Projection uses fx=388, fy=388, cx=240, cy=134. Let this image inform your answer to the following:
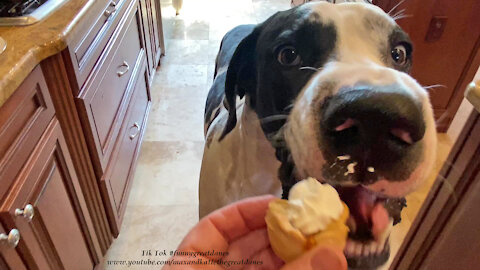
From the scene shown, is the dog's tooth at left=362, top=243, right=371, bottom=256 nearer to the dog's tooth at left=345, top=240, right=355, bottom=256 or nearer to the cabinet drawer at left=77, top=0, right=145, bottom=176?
the dog's tooth at left=345, top=240, right=355, bottom=256

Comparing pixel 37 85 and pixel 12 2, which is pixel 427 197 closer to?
pixel 37 85

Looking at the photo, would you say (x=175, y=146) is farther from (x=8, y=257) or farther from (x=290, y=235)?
Answer: (x=290, y=235)

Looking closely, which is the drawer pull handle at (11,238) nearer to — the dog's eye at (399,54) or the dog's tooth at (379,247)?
the dog's tooth at (379,247)

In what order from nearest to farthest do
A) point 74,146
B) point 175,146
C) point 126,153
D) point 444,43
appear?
point 74,146
point 126,153
point 444,43
point 175,146

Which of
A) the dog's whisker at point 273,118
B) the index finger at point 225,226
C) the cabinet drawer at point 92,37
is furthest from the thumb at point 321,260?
the cabinet drawer at point 92,37

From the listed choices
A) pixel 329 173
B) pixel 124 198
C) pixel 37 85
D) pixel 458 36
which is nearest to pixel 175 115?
pixel 124 198

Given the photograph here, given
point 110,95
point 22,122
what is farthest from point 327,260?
point 110,95

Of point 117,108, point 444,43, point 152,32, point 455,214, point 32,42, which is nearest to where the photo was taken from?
point 455,214
